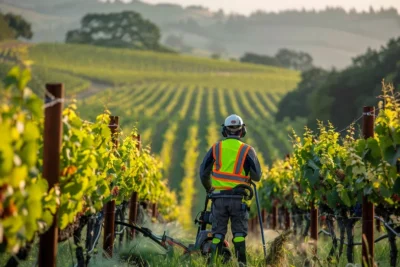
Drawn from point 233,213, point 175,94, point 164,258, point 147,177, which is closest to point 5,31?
point 175,94

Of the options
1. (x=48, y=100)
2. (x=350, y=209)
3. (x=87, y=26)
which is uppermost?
(x=87, y=26)

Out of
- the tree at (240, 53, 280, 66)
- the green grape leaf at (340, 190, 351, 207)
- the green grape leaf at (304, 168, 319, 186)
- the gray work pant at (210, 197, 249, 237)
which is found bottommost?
the gray work pant at (210, 197, 249, 237)

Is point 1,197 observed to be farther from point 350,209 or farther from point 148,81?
point 148,81

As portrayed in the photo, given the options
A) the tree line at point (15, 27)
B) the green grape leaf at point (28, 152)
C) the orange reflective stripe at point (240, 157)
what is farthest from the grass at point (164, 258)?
the tree line at point (15, 27)

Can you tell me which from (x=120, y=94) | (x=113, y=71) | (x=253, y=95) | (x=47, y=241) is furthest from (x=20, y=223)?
(x=113, y=71)

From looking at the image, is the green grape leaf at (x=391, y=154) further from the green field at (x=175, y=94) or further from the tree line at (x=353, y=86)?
the tree line at (x=353, y=86)

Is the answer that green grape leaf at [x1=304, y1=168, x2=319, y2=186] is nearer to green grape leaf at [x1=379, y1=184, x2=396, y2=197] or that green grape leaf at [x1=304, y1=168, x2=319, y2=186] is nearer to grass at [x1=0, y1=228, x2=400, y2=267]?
grass at [x1=0, y1=228, x2=400, y2=267]

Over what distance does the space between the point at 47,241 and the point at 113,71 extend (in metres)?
92.9

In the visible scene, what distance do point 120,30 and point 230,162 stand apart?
128954 millimetres

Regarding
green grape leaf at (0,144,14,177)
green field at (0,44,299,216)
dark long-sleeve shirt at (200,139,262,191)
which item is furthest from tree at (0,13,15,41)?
green grape leaf at (0,144,14,177)

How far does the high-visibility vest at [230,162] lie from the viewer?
8.78 m

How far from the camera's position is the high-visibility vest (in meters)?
8.78

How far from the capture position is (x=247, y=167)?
896cm

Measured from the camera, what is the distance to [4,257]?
905 centimetres
